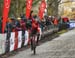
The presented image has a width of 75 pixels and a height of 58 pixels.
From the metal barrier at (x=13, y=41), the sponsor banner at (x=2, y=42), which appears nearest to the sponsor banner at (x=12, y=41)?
the metal barrier at (x=13, y=41)

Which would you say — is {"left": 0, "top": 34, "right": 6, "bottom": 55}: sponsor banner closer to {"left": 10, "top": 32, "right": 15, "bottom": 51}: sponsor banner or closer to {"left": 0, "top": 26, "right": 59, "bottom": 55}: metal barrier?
{"left": 0, "top": 26, "right": 59, "bottom": 55}: metal barrier

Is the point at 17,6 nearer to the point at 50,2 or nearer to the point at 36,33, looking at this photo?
the point at 50,2

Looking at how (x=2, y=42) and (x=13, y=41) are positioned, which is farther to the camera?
(x=13, y=41)

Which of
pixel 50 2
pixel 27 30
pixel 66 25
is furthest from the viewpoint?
pixel 50 2

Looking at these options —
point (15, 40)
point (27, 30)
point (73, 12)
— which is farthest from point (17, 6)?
point (73, 12)

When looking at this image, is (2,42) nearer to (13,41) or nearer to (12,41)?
(12,41)

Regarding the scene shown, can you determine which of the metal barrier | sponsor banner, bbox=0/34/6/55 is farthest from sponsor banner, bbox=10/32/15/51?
sponsor banner, bbox=0/34/6/55

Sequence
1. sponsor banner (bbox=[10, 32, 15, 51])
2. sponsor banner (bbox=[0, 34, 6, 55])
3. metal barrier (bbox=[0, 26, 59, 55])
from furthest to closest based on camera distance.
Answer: sponsor banner (bbox=[10, 32, 15, 51]), metal barrier (bbox=[0, 26, 59, 55]), sponsor banner (bbox=[0, 34, 6, 55])

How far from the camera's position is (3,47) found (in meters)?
17.1

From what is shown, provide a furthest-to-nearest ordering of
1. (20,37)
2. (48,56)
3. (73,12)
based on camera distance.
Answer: (73,12) < (20,37) < (48,56)

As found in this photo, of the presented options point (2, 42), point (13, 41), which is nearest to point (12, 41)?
point (13, 41)

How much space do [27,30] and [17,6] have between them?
18.4m

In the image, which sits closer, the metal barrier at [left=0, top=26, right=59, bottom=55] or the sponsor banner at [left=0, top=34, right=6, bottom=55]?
the sponsor banner at [left=0, top=34, right=6, bottom=55]

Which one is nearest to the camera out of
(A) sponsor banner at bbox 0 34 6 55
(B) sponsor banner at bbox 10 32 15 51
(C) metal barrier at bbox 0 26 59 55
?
(A) sponsor banner at bbox 0 34 6 55
